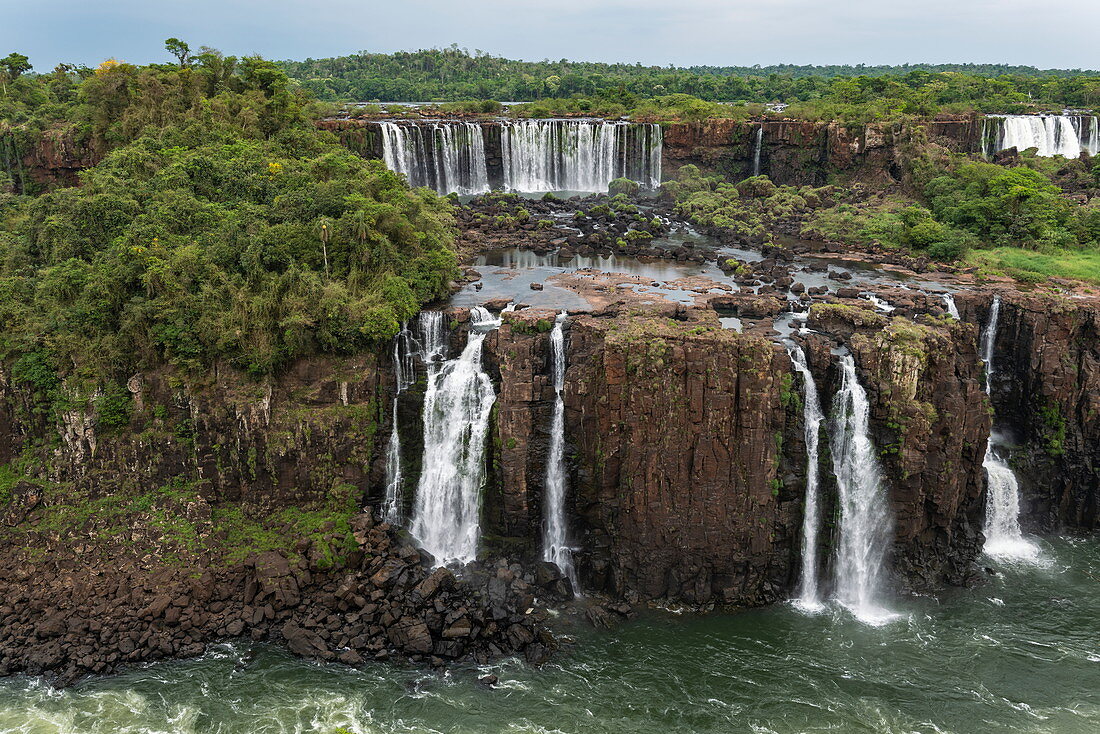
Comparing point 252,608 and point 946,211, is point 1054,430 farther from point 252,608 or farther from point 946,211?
point 252,608

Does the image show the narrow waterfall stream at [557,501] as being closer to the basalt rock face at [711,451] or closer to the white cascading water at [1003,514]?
the basalt rock face at [711,451]

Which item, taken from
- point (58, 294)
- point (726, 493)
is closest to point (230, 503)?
point (58, 294)

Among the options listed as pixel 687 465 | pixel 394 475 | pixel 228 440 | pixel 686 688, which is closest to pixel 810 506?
pixel 687 465

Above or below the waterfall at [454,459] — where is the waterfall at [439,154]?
above

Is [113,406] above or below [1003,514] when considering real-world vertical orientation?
above

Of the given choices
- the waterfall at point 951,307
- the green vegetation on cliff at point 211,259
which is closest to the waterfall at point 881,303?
the waterfall at point 951,307
